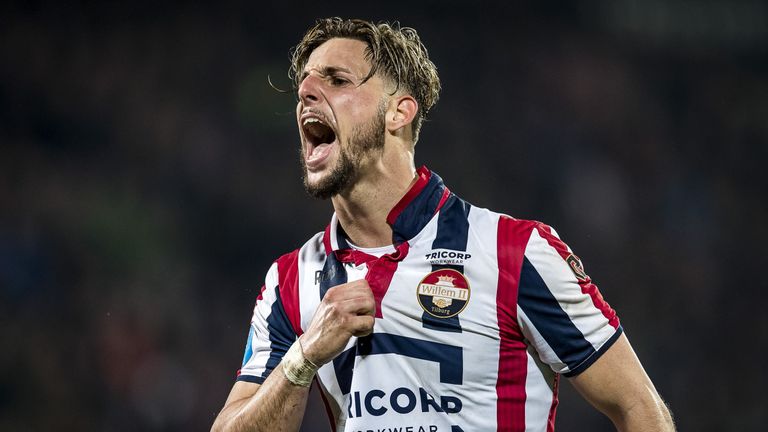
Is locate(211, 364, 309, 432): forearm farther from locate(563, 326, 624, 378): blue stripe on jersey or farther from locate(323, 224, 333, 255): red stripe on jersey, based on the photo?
locate(563, 326, 624, 378): blue stripe on jersey

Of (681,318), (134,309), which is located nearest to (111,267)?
(134,309)

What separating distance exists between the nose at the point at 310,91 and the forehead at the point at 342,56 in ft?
0.19

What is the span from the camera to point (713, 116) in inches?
288

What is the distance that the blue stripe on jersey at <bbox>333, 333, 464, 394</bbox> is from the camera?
2330 mm

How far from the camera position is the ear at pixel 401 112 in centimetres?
271

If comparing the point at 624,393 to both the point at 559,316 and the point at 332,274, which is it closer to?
the point at 559,316

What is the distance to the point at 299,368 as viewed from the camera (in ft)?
7.63

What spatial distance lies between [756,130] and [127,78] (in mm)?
5380

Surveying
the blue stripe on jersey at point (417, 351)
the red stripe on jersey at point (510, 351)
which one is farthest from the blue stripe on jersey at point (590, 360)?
the blue stripe on jersey at point (417, 351)

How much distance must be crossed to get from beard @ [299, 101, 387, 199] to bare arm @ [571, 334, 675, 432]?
90 centimetres

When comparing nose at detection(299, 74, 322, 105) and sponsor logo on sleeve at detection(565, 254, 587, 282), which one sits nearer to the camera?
sponsor logo on sleeve at detection(565, 254, 587, 282)

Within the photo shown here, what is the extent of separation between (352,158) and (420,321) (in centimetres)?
56

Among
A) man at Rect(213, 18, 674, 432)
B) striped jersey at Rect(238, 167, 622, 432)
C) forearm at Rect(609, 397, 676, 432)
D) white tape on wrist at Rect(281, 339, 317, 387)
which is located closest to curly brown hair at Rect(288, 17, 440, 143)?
man at Rect(213, 18, 674, 432)

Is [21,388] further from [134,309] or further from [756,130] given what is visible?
[756,130]
